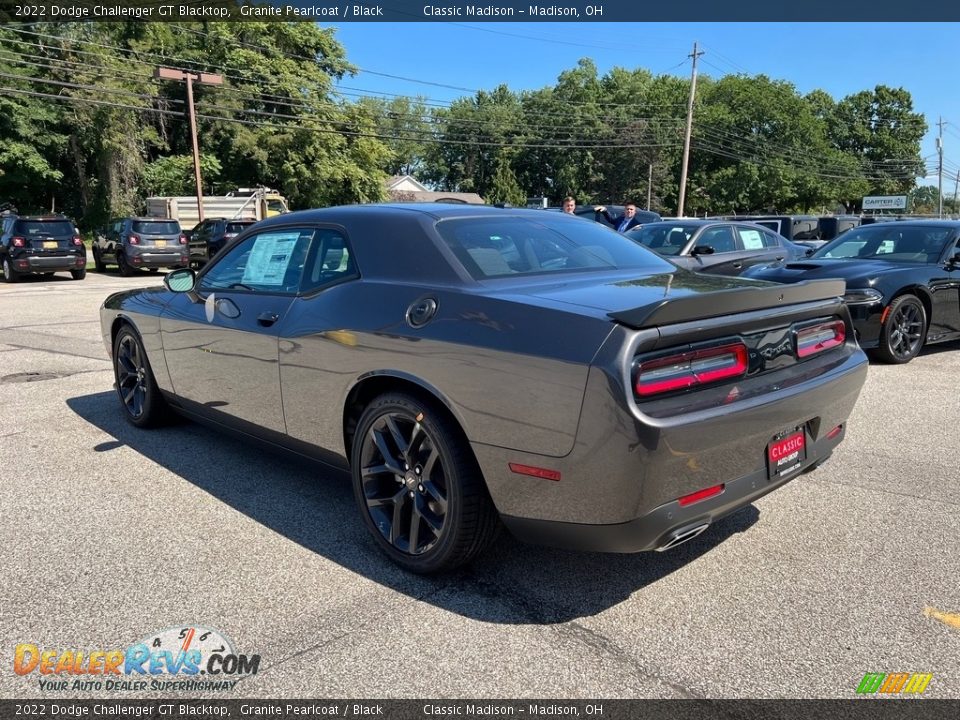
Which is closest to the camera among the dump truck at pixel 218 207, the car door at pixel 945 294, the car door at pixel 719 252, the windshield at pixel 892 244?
the car door at pixel 945 294

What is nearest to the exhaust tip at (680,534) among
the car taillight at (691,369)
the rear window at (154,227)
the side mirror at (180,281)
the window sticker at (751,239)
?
the car taillight at (691,369)

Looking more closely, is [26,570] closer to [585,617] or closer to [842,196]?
[585,617]

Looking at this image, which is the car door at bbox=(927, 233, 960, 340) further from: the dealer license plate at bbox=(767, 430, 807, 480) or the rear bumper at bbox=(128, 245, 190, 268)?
the rear bumper at bbox=(128, 245, 190, 268)

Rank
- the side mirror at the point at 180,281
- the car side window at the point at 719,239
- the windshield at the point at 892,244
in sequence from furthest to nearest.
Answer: the car side window at the point at 719,239 < the windshield at the point at 892,244 < the side mirror at the point at 180,281

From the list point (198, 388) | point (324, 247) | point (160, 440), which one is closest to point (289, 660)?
point (324, 247)

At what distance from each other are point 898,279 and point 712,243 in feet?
13.5

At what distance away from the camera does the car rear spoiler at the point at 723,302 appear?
7.70ft

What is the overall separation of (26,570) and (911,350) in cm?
771

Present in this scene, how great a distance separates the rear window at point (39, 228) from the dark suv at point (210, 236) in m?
3.90

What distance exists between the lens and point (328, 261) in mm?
3467

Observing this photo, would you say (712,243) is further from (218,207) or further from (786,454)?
(218,207)

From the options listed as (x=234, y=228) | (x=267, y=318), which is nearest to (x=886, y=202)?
(x=234, y=228)

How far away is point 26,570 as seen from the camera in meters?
3.06

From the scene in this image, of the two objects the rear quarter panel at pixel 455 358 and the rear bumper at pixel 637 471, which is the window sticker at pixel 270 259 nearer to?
the rear quarter panel at pixel 455 358
